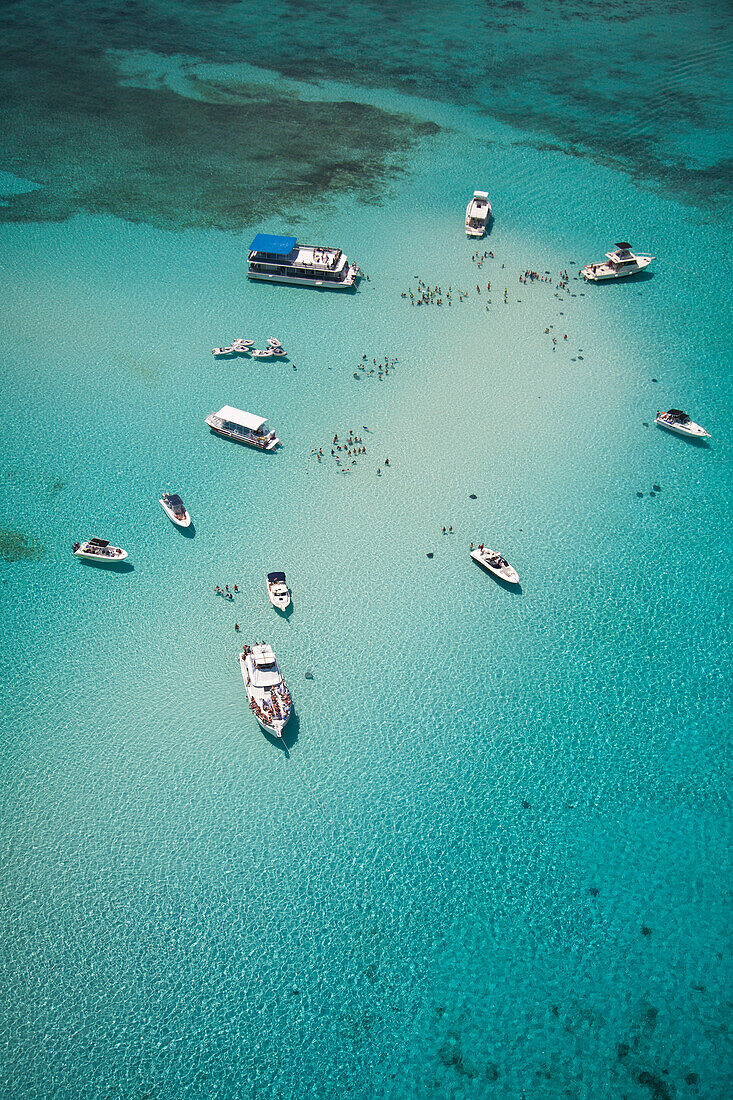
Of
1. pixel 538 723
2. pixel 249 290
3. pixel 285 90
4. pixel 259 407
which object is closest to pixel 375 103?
pixel 285 90

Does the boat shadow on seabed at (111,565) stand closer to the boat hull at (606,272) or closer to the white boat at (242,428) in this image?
the white boat at (242,428)

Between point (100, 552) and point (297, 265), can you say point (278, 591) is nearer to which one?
Answer: point (100, 552)

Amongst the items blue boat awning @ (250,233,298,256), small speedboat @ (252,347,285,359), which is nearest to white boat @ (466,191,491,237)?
blue boat awning @ (250,233,298,256)

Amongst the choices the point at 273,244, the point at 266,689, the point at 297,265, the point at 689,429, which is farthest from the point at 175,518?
the point at 689,429

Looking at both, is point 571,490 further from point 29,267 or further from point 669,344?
point 29,267

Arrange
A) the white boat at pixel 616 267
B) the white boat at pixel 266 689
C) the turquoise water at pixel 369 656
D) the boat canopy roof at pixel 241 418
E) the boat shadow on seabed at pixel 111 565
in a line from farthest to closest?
1. the white boat at pixel 616 267
2. the boat canopy roof at pixel 241 418
3. the boat shadow on seabed at pixel 111 565
4. the white boat at pixel 266 689
5. the turquoise water at pixel 369 656

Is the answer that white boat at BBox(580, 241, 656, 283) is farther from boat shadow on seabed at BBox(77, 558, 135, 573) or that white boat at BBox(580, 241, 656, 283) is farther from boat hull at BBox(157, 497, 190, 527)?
boat shadow on seabed at BBox(77, 558, 135, 573)

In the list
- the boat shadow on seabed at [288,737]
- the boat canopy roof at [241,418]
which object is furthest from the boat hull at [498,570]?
the boat canopy roof at [241,418]
